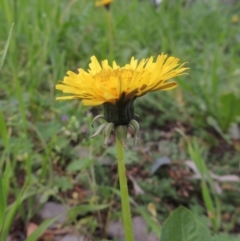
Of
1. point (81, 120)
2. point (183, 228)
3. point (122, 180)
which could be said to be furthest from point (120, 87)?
point (81, 120)

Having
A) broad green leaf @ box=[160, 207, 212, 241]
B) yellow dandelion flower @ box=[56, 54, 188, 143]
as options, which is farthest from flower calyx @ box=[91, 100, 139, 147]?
broad green leaf @ box=[160, 207, 212, 241]

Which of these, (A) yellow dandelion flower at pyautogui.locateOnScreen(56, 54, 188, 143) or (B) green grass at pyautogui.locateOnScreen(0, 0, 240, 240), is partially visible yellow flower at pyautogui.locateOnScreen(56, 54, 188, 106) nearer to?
(A) yellow dandelion flower at pyautogui.locateOnScreen(56, 54, 188, 143)

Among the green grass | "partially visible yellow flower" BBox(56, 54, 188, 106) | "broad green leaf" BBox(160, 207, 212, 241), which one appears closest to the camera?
"partially visible yellow flower" BBox(56, 54, 188, 106)

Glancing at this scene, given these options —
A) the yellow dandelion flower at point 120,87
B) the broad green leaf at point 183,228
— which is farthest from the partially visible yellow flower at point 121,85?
the broad green leaf at point 183,228

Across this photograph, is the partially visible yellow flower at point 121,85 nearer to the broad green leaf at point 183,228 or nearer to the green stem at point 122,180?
the green stem at point 122,180

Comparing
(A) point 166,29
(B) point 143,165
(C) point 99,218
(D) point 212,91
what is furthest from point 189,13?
(C) point 99,218

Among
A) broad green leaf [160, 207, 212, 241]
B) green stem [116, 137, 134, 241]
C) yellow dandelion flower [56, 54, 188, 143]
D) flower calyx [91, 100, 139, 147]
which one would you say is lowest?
broad green leaf [160, 207, 212, 241]

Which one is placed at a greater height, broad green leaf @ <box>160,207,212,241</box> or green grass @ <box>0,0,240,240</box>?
green grass @ <box>0,0,240,240</box>

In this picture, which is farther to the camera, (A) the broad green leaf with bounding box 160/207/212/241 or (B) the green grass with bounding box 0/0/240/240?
(B) the green grass with bounding box 0/0/240/240
